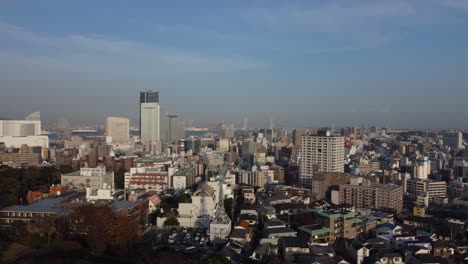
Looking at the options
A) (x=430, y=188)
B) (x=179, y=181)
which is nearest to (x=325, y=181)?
(x=430, y=188)

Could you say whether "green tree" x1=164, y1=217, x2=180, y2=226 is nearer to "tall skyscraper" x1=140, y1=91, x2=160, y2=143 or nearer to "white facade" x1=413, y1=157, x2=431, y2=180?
"white facade" x1=413, y1=157, x2=431, y2=180

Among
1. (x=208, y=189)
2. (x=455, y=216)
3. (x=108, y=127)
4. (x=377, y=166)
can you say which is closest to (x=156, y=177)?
(x=208, y=189)

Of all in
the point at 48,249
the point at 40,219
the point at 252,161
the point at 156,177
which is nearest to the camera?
the point at 48,249

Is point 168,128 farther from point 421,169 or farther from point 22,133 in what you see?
point 421,169

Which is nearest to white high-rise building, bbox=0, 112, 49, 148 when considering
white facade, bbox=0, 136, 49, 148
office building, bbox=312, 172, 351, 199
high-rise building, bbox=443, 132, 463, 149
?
white facade, bbox=0, 136, 49, 148

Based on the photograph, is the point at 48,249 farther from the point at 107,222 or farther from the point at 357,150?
the point at 357,150
